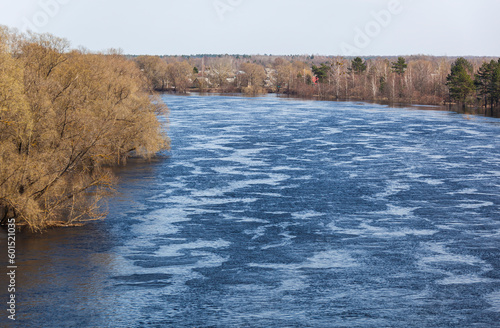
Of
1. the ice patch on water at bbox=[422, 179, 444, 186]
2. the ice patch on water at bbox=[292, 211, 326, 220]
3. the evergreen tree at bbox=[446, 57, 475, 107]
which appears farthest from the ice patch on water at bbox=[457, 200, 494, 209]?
the evergreen tree at bbox=[446, 57, 475, 107]

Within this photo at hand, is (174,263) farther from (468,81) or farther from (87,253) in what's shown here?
(468,81)

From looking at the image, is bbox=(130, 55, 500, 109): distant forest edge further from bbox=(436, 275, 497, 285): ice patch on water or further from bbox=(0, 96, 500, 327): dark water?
bbox=(436, 275, 497, 285): ice patch on water

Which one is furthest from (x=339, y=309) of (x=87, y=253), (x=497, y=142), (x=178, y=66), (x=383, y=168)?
(x=178, y=66)

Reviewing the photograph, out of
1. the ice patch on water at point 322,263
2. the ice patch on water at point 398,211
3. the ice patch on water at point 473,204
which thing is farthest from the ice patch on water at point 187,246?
the ice patch on water at point 473,204

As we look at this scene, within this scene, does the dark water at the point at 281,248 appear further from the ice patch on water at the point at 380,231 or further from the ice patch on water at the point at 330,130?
the ice patch on water at the point at 330,130

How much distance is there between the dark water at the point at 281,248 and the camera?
1788 centimetres

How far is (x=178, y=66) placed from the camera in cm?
13862

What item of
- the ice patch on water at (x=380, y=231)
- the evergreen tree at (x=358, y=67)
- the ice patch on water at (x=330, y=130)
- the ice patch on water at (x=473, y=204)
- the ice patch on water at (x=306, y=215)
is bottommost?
the ice patch on water at (x=380, y=231)

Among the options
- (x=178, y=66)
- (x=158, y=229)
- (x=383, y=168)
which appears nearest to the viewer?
(x=158, y=229)

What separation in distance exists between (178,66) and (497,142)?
9862 centimetres

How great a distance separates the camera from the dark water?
58.6 ft

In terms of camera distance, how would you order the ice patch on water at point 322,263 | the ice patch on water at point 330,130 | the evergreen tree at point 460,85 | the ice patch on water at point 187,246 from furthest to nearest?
the evergreen tree at point 460,85, the ice patch on water at point 330,130, the ice patch on water at point 187,246, the ice patch on water at point 322,263

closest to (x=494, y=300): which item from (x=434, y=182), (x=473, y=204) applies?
(x=473, y=204)

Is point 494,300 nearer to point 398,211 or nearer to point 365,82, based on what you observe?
point 398,211
